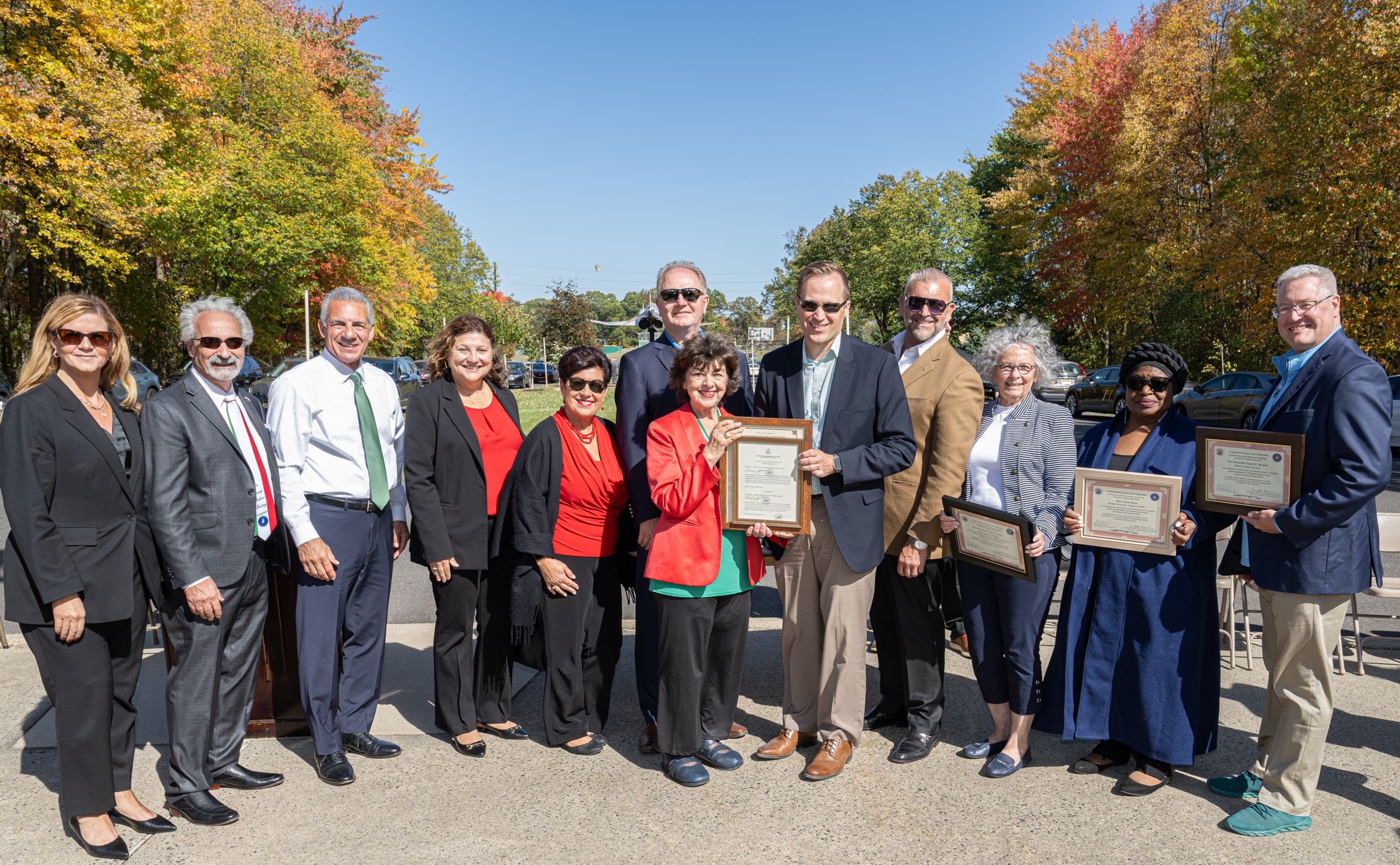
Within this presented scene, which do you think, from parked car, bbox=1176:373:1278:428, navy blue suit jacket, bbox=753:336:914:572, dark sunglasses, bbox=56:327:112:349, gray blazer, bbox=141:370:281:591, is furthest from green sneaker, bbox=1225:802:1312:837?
parked car, bbox=1176:373:1278:428

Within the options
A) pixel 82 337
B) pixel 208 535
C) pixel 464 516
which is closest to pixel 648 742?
pixel 464 516

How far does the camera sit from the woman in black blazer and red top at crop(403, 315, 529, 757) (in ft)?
13.3

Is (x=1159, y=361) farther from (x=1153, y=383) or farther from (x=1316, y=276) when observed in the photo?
(x=1316, y=276)

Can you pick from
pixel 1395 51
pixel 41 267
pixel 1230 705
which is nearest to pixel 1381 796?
pixel 1230 705

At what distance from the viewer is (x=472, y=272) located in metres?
54.3

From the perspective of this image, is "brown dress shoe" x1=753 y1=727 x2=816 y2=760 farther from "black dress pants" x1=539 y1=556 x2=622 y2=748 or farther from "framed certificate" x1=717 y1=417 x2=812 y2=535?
"framed certificate" x1=717 y1=417 x2=812 y2=535

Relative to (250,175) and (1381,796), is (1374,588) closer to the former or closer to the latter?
(1381,796)

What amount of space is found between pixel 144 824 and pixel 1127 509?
168 inches

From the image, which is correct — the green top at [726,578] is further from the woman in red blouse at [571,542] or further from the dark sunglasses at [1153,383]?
the dark sunglasses at [1153,383]

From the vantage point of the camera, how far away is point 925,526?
4.01m

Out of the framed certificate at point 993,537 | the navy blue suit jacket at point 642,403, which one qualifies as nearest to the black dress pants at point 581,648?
the navy blue suit jacket at point 642,403

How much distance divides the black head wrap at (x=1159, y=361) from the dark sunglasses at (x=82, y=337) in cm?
416

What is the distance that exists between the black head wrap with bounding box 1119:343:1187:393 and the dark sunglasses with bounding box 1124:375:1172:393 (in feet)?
0.11

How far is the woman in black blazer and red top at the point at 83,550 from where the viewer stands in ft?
10.1
